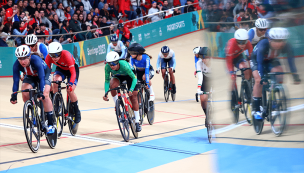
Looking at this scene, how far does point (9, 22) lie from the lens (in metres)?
12.3

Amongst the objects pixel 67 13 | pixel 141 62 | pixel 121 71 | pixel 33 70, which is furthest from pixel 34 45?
pixel 67 13

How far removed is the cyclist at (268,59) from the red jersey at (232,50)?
21 mm

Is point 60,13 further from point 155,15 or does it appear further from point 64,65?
point 64,65

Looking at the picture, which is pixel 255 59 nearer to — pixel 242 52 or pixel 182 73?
pixel 242 52

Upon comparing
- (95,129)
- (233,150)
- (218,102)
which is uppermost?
(218,102)

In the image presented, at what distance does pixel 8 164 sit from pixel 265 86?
4.53 m

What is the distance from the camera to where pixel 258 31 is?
760 millimetres

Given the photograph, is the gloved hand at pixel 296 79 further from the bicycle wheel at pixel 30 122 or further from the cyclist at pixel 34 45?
the cyclist at pixel 34 45

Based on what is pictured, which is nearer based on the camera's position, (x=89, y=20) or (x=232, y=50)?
(x=232, y=50)

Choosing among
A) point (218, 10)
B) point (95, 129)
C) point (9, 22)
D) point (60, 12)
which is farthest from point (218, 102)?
point (60, 12)

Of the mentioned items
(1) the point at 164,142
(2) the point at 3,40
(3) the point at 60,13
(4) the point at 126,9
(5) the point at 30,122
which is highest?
(4) the point at 126,9

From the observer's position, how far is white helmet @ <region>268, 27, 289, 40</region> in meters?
0.71

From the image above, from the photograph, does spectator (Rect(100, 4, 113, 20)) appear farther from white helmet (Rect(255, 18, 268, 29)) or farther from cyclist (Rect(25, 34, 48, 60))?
white helmet (Rect(255, 18, 268, 29))

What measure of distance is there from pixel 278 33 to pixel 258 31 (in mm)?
48
